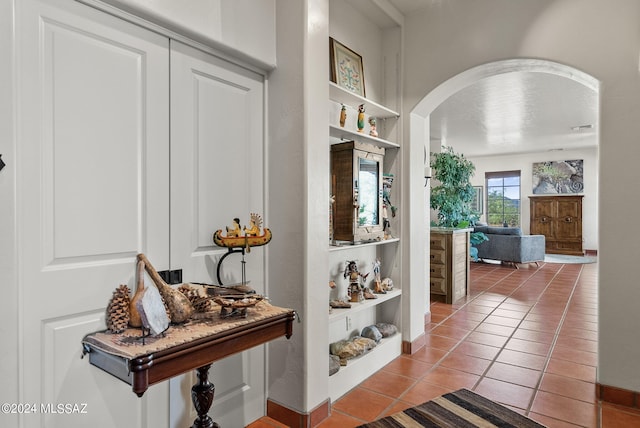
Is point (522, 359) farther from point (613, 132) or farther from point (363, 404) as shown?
point (613, 132)

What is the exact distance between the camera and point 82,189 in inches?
61.1

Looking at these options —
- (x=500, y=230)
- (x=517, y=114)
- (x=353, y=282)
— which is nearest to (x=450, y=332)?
(x=353, y=282)

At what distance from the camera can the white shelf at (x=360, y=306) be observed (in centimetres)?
263

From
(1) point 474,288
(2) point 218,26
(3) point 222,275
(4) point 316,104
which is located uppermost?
(2) point 218,26

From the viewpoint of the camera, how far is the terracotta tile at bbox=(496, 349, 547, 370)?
10.4 ft

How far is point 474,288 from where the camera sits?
20.2ft

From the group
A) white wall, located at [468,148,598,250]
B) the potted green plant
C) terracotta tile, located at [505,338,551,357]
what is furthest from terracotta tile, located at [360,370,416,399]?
white wall, located at [468,148,598,250]

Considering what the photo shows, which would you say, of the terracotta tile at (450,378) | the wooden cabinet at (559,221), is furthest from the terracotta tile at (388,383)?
the wooden cabinet at (559,221)

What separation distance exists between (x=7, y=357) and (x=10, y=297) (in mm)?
208

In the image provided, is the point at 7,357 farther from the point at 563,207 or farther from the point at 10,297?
the point at 563,207

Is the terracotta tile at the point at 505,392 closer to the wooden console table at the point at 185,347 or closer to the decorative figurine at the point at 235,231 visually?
the wooden console table at the point at 185,347

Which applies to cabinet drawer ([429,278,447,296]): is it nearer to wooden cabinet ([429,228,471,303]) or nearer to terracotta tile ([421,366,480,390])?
wooden cabinet ([429,228,471,303])

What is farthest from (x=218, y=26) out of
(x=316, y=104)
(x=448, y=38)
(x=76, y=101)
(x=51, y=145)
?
(x=448, y=38)

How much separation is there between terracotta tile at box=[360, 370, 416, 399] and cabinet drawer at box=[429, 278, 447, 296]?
99.6 inches
